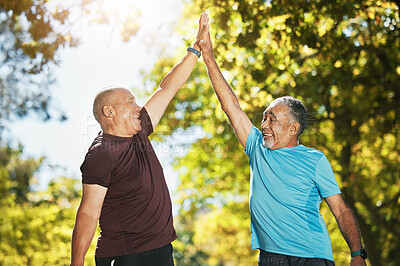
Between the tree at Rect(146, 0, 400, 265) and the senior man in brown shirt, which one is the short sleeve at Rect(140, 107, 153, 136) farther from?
the tree at Rect(146, 0, 400, 265)

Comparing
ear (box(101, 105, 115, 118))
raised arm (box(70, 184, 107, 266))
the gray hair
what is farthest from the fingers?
raised arm (box(70, 184, 107, 266))

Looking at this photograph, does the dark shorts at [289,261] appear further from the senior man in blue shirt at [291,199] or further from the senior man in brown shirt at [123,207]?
the senior man in brown shirt at [123,207]

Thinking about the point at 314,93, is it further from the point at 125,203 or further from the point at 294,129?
the point at 125,203

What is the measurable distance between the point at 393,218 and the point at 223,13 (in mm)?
8562

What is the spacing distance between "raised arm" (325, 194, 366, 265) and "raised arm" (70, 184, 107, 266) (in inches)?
65.7

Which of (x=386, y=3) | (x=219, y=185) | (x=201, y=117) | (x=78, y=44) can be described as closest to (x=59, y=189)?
(x=219, y=185)

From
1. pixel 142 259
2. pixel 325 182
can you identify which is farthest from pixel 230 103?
pixel 142 259

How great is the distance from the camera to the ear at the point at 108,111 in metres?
3.20

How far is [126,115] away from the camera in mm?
3201

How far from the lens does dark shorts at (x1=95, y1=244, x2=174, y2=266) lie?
114 inches

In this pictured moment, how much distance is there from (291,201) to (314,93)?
249 inches

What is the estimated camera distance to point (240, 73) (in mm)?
8945

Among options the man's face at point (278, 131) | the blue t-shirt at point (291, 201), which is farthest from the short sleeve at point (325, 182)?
the man's face at point (278, 131)

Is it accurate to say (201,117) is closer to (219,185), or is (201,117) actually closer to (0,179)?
(219,185)
